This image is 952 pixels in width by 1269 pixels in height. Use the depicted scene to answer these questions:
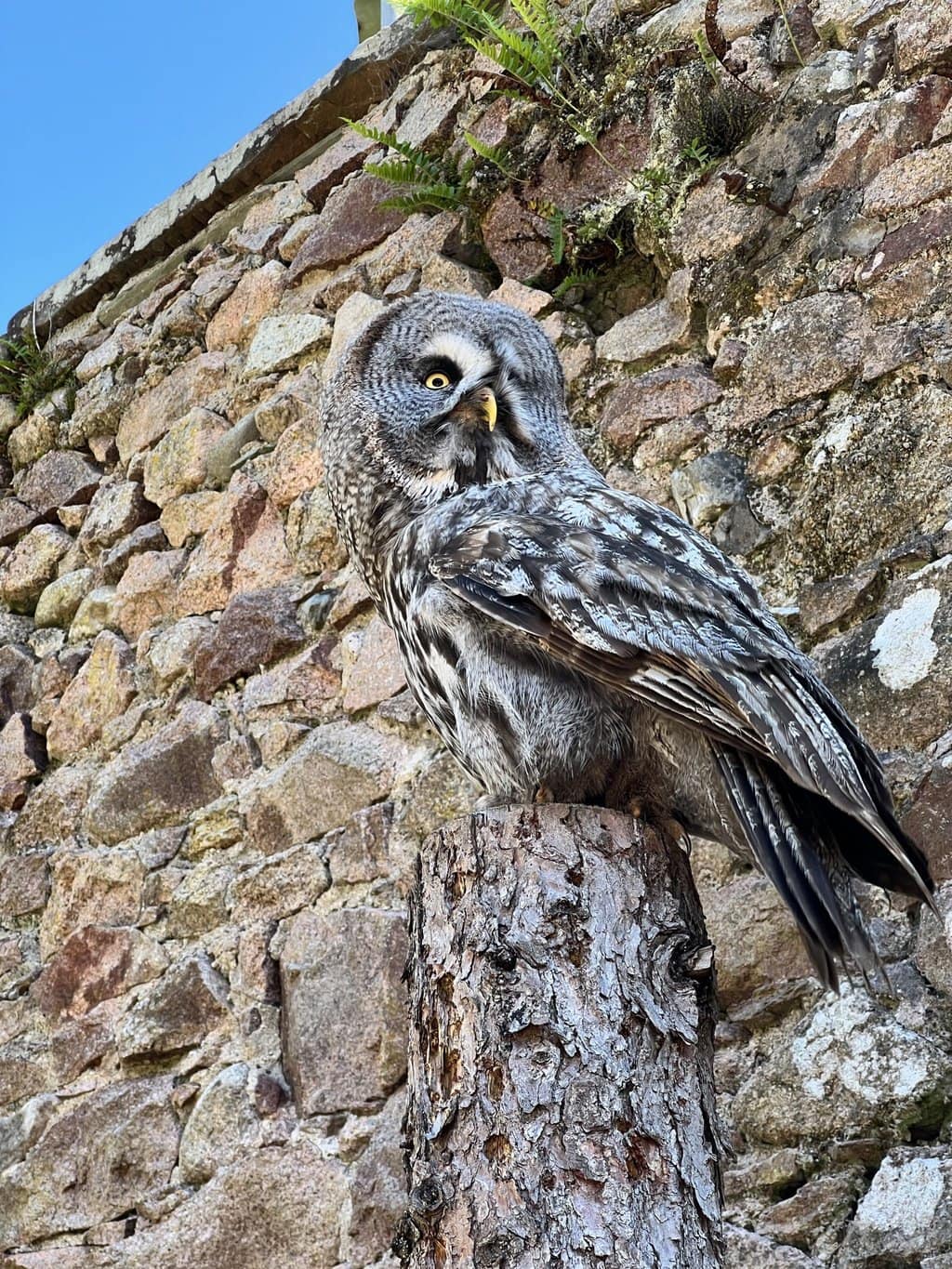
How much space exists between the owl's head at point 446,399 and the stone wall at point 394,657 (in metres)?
0.38

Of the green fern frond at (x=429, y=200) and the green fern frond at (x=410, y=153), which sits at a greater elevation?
the green fern frond at (x=410, y=153)

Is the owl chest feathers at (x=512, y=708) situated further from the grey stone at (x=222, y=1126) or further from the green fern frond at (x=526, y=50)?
the green fern frond at (x=526, y=50)

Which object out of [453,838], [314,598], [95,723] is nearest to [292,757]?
[314,598]

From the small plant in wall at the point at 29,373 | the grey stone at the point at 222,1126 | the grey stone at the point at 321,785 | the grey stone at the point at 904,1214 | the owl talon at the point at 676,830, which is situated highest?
the small plant in wall at the point at 29,373

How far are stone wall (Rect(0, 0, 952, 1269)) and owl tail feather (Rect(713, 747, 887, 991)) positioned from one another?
35 centimetres

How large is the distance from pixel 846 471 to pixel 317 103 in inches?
101

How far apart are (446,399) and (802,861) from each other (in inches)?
44.5

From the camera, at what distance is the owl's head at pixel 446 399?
87.7 inches

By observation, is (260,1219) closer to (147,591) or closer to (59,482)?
(147,591)

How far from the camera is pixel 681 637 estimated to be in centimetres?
174

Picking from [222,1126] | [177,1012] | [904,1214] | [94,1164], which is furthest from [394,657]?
[904,1214]

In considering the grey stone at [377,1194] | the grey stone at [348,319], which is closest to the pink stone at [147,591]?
the grey stone at [348,319]

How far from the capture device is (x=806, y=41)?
2.90 meters

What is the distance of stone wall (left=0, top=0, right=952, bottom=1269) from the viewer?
2021 mm
